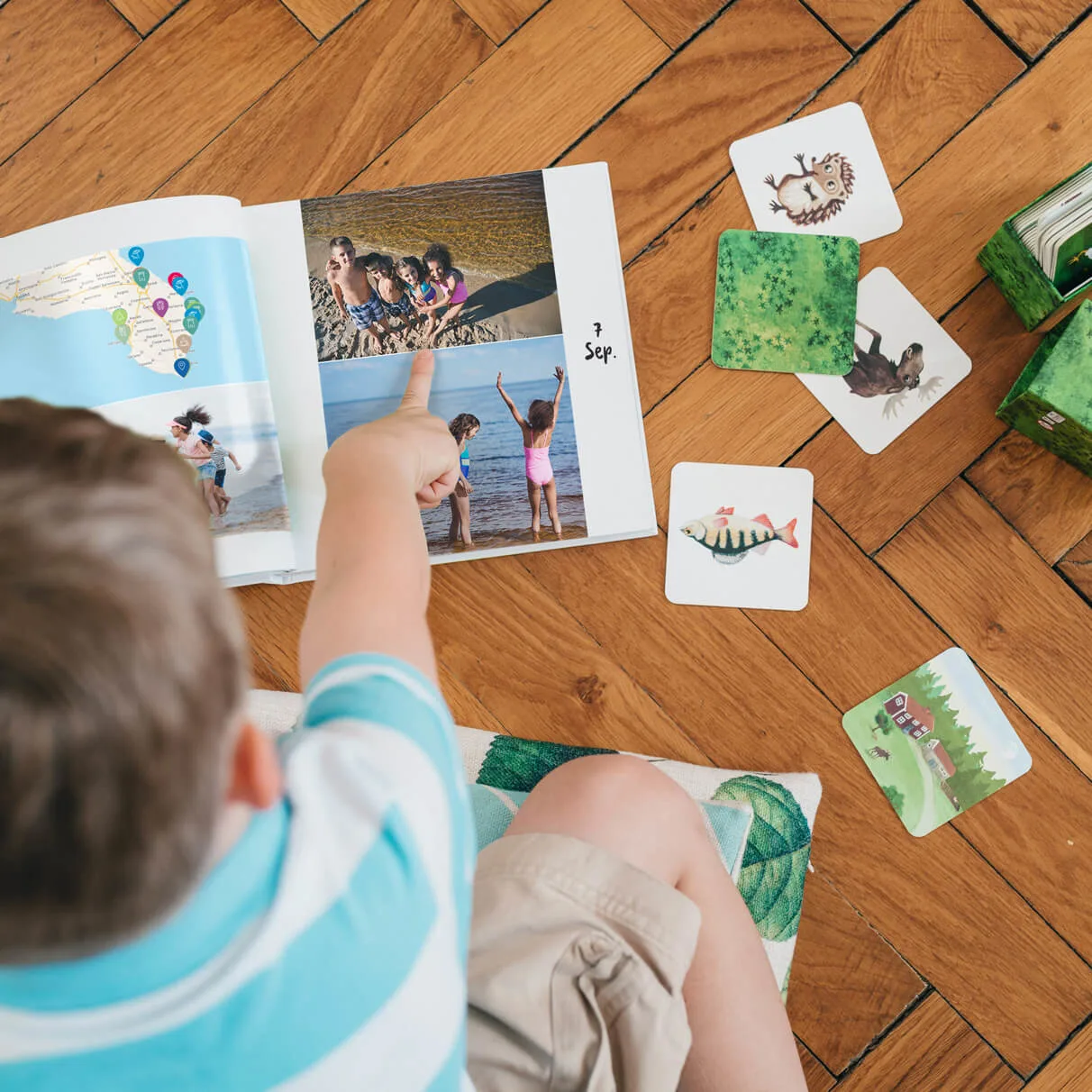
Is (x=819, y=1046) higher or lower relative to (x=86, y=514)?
lower

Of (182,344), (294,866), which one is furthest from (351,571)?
(182,344)

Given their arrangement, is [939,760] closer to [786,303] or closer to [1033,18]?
[786,303]

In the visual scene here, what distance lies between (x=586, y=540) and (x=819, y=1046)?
47 cm

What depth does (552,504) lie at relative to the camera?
0.81 m

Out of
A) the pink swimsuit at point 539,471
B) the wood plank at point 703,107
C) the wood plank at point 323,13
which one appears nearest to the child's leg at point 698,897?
the pink swimsuit at point 539,471

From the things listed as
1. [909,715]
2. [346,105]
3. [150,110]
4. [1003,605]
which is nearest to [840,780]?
[909,715]

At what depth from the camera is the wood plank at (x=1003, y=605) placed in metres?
0.80

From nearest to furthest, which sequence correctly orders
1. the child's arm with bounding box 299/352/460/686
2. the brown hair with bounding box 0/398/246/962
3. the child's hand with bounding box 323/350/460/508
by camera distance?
the brown hair with bounding box 0/398/246/962
the child's arm with bounding box 299/352/460/686
the child's hand with bounding box 323/350/460/508

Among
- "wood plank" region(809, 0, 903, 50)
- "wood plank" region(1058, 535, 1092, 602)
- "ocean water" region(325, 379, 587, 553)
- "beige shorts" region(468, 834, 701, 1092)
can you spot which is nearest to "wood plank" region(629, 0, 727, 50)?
"wood plank" region(809, 0, 903, 50)

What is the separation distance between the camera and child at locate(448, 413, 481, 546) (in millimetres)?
A: 810

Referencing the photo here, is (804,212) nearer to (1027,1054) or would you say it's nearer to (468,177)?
(468,177)

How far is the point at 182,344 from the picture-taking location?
797 mm

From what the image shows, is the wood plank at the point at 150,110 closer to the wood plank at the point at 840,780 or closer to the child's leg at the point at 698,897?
the wood plank at the point at 840,780

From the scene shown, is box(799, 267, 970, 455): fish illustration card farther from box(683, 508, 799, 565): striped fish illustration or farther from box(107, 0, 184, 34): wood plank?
box(107, 0, 184, 34): wood plank
